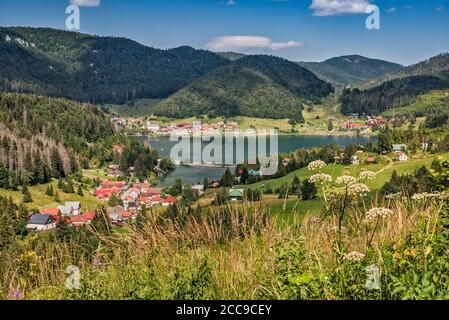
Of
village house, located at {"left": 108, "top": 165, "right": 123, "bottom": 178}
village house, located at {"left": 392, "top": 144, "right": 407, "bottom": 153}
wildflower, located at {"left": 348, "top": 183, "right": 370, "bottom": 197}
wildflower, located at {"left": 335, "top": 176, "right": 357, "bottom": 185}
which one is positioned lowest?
village house, located at {"left": 108, "top": 165, "right": 123, "bottom": 178}

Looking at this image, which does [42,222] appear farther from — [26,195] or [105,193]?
[105,193]

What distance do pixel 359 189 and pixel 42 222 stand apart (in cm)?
5625

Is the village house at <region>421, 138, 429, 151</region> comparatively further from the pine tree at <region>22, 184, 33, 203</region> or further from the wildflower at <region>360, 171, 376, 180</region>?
the wildflower at <region>360, 171, 376, 180</region>

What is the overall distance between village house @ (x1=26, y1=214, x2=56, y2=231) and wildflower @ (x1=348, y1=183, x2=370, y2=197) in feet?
171

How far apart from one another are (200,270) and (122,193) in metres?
75.0

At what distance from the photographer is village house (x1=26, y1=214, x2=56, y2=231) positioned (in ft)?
173

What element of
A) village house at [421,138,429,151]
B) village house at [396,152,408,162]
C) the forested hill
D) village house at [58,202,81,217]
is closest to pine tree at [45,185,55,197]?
the forested hill

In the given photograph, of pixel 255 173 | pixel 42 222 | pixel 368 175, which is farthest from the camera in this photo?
pixel 255 173

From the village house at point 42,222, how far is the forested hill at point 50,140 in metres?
21.4

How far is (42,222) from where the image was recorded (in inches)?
2165

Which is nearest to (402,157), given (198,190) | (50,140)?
(198,190)

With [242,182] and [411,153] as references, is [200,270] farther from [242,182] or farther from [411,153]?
[411,153]
